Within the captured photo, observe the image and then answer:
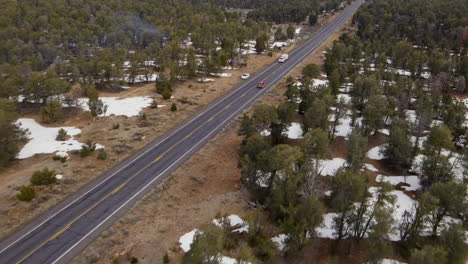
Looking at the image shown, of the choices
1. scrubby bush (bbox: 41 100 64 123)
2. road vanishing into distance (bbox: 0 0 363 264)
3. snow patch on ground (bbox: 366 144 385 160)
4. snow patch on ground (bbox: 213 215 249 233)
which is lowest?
snow patch on ground (bbox: 366 144 385 160)

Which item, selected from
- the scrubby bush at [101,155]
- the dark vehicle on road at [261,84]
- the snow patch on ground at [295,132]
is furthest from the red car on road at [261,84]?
the scrubby bush at [101,155]

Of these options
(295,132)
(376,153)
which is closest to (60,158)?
(295,132)

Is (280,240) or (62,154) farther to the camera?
(62,154)

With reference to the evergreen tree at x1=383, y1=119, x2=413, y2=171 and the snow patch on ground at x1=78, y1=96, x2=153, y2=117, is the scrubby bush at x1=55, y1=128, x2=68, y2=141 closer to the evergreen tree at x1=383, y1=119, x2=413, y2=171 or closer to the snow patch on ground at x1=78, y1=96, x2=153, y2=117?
the snow patch on ground at x1=78, y1=96, x2=153, y2=117

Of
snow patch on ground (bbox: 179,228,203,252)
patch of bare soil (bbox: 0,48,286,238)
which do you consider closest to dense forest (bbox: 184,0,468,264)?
snow patch on ground (bbox: 179,228,203,252)

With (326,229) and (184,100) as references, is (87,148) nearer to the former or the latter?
(184,100)

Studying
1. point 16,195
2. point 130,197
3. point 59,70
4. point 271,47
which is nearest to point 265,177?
point 130,197
